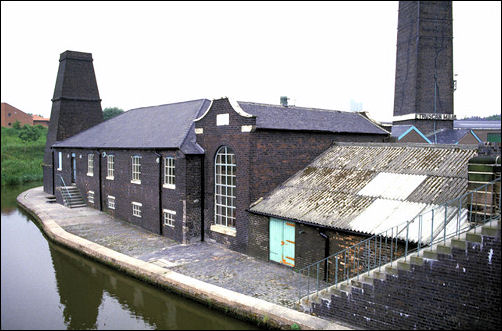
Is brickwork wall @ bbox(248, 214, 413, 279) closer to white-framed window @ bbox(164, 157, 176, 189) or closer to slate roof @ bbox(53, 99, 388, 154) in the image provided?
slate roof @ bbox(53, 99, 388, 154)

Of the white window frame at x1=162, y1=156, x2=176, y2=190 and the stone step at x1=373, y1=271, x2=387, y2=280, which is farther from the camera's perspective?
the white window frame at x1=162, y1=156, x2=176, y2=190

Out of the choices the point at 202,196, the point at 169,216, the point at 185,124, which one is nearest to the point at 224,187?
the point at 202,196

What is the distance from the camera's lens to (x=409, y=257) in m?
8.33

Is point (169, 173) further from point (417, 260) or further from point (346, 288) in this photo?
point (417, 260)

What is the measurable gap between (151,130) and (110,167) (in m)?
4.19

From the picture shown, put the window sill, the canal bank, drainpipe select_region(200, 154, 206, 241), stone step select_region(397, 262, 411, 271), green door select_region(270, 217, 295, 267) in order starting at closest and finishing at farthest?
1. stone step select_region(397, 262, 411, 271)
2. the canal bank
3. green door select_region(270, 217, 295, 267)
4. the window sill
5. drainpipe select_region(200, 154, 206, 241)

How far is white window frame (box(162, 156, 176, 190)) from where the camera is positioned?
17531 mm

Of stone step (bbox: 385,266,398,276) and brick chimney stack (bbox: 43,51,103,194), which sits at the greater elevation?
brick chimney stack (bbox: 43,51,103,194)

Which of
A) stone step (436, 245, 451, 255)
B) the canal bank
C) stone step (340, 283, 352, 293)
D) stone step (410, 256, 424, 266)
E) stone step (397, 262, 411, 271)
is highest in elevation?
stone step (436, 245, 451, 255)

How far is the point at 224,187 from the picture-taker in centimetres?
1627

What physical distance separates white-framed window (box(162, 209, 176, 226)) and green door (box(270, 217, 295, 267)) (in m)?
5.46

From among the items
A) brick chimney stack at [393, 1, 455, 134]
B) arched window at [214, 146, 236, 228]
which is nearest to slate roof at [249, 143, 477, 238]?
arched window at [214, 146, 236, 228]

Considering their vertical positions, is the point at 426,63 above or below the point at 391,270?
above

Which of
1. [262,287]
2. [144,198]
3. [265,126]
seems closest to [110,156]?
[144,198]
